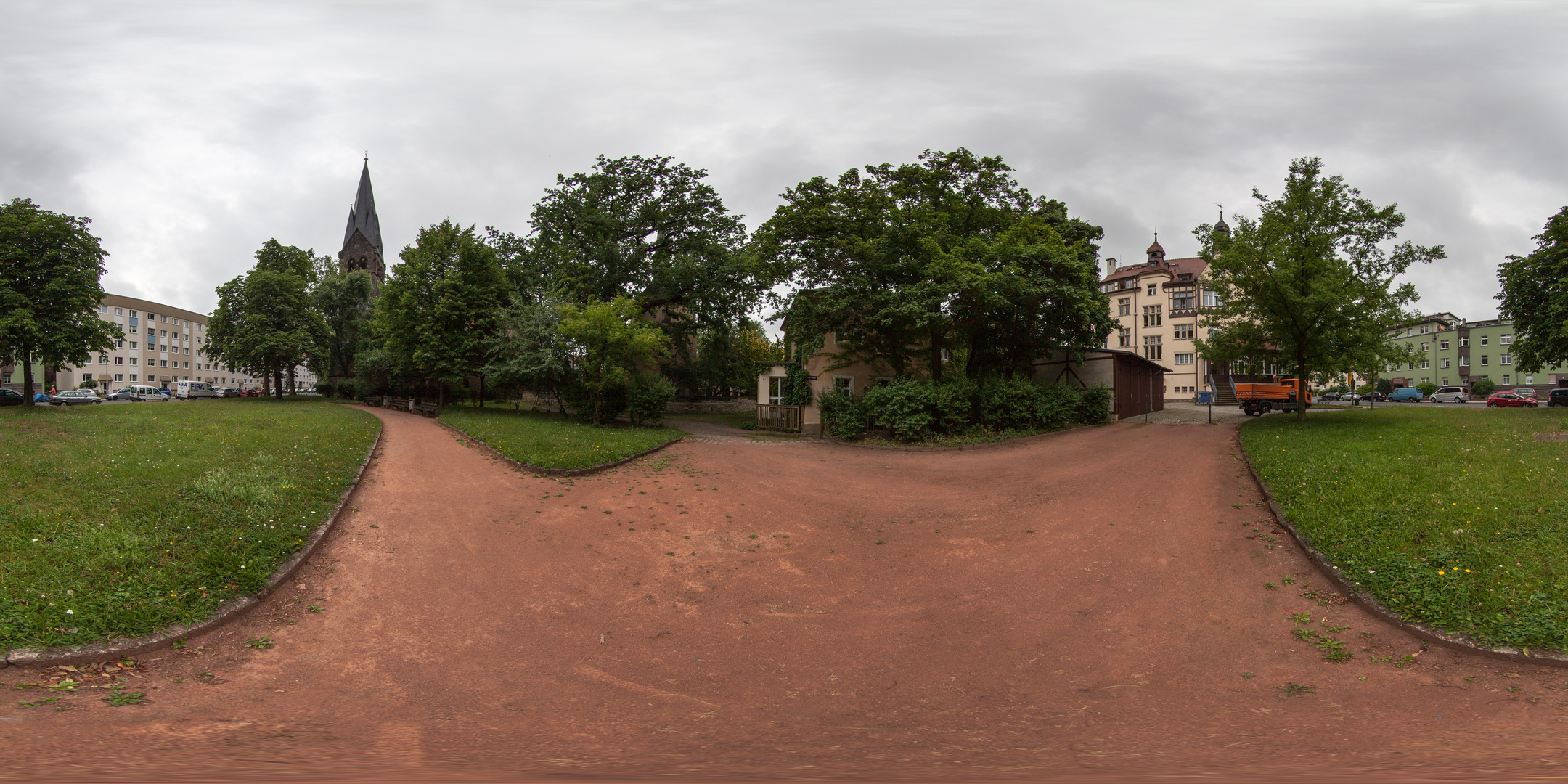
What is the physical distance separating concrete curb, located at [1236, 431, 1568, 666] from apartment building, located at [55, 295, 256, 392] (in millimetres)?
97101

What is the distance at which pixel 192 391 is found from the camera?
6488 cm

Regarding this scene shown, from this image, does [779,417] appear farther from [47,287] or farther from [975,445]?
[47,287]

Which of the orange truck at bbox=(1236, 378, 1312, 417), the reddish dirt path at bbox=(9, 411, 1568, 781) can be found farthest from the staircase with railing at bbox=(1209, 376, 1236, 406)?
the reddish dirt path at bbox=(9, 411, 1568, 781)

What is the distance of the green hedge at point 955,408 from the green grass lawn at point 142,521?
1475cm

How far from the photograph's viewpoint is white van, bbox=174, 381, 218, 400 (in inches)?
2462

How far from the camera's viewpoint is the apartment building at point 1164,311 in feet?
187

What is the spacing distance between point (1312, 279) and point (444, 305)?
106 feet

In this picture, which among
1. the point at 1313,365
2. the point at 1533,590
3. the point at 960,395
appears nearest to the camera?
the point at 1533,590

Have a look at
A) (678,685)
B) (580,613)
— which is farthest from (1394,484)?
(580,613)

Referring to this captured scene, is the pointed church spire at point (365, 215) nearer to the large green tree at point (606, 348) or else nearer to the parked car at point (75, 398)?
the parked car at point (75, 398)

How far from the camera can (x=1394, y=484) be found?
1021cm

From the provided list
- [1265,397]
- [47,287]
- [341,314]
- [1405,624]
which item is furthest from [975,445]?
[341,314]

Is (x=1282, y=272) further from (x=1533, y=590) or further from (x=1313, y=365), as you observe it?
(x=1533, y=590)

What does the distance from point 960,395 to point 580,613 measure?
1707 cm
